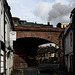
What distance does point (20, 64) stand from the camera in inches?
1368

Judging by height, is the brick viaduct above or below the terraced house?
Result: above

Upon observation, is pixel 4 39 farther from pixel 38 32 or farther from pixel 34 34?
pixel 38 32

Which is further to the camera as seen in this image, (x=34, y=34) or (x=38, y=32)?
(x=38, y=32)

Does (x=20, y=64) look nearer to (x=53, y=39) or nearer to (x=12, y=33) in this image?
(x=53, y=39)

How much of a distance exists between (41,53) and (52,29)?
6393 centimetres

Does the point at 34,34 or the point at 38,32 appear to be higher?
the point at 38,32

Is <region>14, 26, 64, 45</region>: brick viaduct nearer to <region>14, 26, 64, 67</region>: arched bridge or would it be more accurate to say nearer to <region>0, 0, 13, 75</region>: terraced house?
<region>14, 26, 64, 67</region>: arched bridge

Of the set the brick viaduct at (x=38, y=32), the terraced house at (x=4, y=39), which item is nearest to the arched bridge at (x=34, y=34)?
the brick viaduct at (x=38, y=32)

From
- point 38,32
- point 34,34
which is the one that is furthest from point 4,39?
point 38,32

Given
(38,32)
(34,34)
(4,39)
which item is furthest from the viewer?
(38,32)

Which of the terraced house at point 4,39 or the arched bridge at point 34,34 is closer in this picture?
the terraced house at point 4,39

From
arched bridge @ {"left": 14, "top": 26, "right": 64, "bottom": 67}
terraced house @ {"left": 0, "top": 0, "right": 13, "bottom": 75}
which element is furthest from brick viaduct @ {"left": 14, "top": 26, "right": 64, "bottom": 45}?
terraced house @ {"left": 0, "top": 0, "right": 13, "bottom": 75}

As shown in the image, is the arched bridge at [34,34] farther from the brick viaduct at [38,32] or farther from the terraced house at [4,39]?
the terraced house at [4,39]

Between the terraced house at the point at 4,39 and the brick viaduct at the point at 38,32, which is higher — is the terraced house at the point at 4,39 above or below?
below
